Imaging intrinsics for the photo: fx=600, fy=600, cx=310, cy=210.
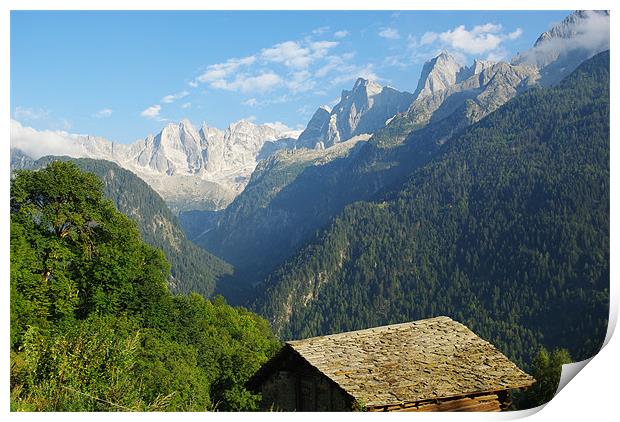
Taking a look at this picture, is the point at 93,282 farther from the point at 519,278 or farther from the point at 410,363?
the point at 519,278

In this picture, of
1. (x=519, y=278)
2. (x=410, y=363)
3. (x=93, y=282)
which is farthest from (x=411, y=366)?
(x=519, y=278)

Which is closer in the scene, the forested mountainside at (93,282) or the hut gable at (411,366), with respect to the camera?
the hut gable at (411,366)

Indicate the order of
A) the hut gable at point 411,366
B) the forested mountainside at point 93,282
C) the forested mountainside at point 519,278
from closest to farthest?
1. the hut gable at point 411,366
2. the forested mountainside at point 93,282
3. the forested mountainside at point 519,278

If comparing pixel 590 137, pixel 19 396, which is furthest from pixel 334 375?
pixel 590 137

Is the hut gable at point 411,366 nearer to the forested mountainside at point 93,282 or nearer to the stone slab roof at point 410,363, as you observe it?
the stone slab roof at point 410,363

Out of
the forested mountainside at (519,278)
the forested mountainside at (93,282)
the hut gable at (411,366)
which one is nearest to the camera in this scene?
the hut gable at (411,366)

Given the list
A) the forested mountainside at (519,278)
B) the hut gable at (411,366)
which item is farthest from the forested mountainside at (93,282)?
the forested mountainside at (519,278)

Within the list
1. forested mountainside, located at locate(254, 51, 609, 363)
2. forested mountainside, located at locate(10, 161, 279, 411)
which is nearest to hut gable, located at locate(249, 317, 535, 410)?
forested mountainside, located at locate(10, 161, 279, 411)

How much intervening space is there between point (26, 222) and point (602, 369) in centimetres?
2236

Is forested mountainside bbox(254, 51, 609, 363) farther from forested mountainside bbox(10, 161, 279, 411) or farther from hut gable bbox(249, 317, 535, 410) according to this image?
hut gable bbox(249, 317, 535, 410)

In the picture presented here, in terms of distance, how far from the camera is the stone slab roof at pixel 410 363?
1551 cm

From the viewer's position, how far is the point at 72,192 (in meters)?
27.0

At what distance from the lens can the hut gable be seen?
50.6 feet
